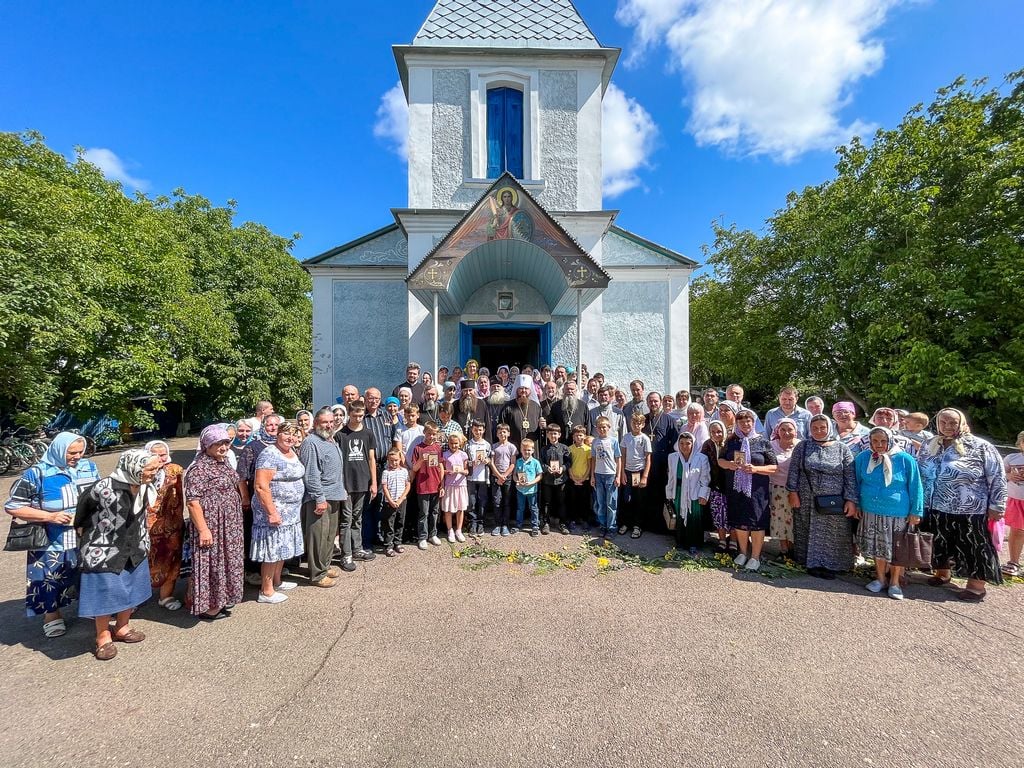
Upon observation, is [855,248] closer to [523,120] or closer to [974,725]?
[523,120]

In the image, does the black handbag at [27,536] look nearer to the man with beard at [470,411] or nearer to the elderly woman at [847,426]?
the man with beard at [470,411]

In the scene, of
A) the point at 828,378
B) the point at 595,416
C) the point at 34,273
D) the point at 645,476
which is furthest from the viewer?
the point at 828,378

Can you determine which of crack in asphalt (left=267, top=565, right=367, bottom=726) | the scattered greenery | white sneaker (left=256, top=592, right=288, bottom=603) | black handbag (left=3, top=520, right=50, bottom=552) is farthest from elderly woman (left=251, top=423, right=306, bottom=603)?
the scattered greenery

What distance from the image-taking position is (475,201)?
10133 mm

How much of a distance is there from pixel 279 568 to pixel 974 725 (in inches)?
211

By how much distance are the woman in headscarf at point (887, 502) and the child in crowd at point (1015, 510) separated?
1.48m

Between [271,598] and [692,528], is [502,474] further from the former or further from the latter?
[271,598]

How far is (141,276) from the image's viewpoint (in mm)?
12844

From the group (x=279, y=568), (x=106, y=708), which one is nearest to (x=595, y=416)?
(x=279, y=568)

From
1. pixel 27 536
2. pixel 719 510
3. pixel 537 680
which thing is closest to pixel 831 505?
pixel 719 510

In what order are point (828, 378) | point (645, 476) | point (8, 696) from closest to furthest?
point (8, 696) < point (645, 476) < point (828, 378)

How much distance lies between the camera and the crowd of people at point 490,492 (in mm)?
3369

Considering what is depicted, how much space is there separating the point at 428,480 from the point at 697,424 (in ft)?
11.8

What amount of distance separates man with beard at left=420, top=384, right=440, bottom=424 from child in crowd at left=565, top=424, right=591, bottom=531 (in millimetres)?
2043
